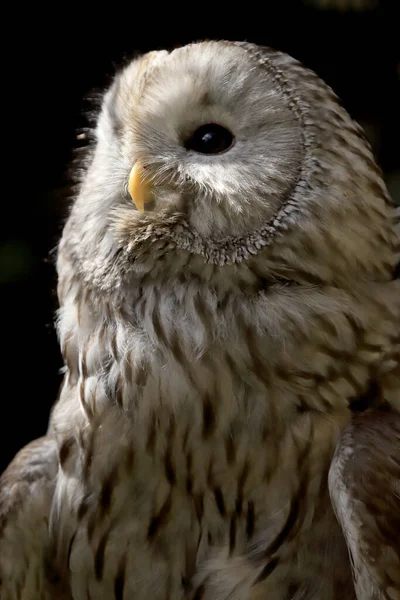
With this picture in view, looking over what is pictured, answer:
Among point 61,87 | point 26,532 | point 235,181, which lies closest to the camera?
point 235,181

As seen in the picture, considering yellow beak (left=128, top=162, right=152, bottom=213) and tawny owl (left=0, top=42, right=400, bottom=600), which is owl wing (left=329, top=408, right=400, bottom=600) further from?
yellow beak (left=128, top=162, right=152, bottom=213)

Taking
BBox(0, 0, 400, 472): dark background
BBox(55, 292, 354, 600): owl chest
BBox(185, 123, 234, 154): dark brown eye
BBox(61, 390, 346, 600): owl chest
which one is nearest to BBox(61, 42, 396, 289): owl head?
BBox(185, 123, 234, 154): dark brown eye

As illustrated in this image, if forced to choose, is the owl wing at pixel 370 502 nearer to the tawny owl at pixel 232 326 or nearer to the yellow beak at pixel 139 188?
the tawny owl at pixel 232 326

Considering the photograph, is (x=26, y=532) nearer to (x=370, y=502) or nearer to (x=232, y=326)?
(x=232, y=326)

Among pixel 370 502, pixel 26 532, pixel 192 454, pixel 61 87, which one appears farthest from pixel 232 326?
pixel 61 87

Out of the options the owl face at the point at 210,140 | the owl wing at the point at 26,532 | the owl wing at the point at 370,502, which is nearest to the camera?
the owl wing at the point at 370,502

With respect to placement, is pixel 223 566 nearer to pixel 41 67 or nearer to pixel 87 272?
pixel 87 272

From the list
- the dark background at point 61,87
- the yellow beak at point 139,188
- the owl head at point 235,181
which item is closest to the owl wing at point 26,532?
the owl head at point 235,181
